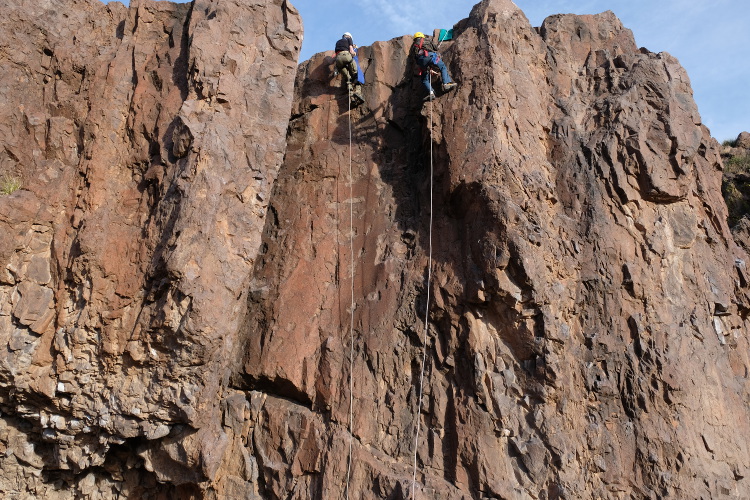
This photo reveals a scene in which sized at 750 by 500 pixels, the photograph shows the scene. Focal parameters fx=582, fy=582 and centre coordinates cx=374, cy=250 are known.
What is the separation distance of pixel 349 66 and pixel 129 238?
508cm

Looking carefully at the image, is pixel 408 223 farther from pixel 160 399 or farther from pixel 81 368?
pixel 81 368

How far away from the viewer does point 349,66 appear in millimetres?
10906

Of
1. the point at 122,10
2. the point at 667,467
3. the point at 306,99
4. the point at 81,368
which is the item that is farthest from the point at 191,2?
the point at 667,467

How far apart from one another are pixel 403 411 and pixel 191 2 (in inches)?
328

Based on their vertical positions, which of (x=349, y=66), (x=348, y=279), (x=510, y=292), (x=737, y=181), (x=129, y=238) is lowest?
(x=510, y=292)

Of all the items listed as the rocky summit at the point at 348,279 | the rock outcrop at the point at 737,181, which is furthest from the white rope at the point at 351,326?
the rock outcrop at the point at 737,181

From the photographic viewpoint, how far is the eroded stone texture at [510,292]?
8062 mm

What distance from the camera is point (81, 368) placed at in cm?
806

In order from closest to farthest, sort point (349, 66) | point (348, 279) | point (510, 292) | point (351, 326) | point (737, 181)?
point (510, 292)
point (351, 326)
point (348, 279)
point (349, 66)
point (737, 181)

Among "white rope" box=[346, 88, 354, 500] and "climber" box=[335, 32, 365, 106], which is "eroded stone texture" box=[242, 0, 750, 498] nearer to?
"white rope" box=[346, 88, 354, 500]

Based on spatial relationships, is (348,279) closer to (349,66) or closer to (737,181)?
(349,66)

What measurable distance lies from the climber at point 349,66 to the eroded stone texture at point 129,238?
1.00 meters

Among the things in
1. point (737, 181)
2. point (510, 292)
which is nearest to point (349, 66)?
point (510, 292)

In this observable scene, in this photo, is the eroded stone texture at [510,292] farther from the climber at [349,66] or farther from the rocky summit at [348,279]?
the climber at [349,66]
